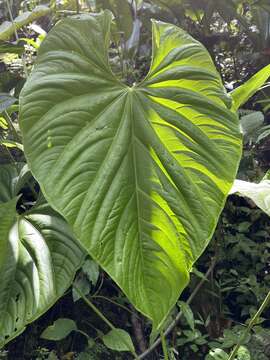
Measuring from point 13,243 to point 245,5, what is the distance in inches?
62.4

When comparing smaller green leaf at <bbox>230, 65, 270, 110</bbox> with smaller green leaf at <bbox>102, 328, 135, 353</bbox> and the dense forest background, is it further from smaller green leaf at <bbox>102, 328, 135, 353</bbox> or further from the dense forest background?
smaller green leaf at <bbox>102, 328, 135, 353</bbox>

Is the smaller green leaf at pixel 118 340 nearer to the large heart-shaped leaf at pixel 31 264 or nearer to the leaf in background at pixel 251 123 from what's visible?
the large heart-shaped leaf at pixel 31 264

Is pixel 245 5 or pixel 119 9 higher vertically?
pixel 119 9

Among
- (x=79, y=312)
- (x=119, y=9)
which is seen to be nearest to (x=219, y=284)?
(x=79, y=312)

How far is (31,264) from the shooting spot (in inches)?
30.1

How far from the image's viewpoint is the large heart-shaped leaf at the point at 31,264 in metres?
0.71

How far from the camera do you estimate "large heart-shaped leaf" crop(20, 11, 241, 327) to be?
590 millimetres

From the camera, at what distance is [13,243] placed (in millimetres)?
792

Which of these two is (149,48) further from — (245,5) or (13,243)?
(13,243)

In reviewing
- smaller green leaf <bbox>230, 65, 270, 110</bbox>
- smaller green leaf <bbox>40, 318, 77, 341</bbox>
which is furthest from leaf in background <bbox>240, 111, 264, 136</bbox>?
smaller green leaf <bbox>40, 318, 77, 341</bbox>

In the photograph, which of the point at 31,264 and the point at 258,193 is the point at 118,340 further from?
the point at 258,193

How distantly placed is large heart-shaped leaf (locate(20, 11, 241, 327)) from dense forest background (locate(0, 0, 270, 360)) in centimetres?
53

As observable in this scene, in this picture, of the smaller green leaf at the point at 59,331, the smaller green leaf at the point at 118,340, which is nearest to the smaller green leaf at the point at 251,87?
the smaller green leaf at the point at 118,340

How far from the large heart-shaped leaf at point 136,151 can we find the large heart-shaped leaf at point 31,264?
18 cm
